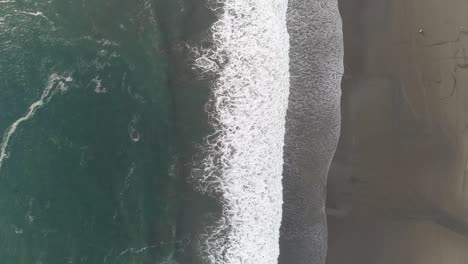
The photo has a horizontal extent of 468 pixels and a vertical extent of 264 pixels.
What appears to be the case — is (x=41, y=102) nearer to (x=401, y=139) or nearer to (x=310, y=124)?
(x=310, y=124)

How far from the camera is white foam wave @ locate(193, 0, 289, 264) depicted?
12.3 ft

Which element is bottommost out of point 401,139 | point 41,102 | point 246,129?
point 401,139

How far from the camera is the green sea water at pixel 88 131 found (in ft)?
12.5

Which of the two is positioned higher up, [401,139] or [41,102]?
[41,102]

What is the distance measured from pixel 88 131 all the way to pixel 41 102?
2.70 ft

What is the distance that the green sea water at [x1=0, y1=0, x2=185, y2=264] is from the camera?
380cm

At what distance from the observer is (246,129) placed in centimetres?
378

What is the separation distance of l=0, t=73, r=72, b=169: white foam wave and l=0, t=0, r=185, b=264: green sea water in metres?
0.01

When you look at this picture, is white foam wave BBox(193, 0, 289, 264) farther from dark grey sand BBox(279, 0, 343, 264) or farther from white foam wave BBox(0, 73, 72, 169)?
white foam wave BBox(0, 73, 72, 169)

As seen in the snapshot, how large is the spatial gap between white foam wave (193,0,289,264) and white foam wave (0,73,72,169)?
2067 millimetres

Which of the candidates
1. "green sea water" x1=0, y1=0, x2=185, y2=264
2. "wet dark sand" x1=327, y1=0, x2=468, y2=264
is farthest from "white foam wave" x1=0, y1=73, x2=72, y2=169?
"wet dark sand" x1=327, y1=0, x2=468, y2=264

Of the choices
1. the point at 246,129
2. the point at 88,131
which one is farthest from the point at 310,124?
the point at 88,131

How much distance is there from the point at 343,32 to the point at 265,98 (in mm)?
1520

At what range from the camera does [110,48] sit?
3.84 m
